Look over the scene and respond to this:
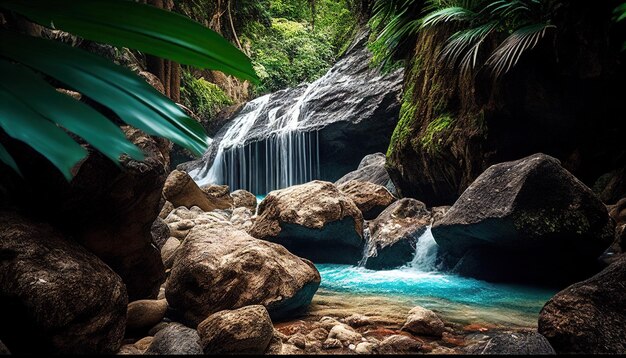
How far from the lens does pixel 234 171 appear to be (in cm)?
1527

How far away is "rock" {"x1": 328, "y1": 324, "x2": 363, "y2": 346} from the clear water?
966 millimetres

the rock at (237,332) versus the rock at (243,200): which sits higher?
the rock at (243,200)

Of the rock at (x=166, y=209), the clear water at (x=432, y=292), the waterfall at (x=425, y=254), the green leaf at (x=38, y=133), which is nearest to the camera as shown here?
the green leaf at (x=38, y=133)

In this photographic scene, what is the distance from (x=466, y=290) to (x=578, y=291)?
2.34 metres

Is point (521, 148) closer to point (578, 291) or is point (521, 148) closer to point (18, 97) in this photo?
point (578, 291)

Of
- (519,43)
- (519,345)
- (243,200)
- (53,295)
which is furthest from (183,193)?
(519,345)

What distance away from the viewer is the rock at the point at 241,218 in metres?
8.15

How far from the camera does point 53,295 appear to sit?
1841 mm

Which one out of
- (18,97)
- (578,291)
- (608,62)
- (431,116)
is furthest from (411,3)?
(18,97)

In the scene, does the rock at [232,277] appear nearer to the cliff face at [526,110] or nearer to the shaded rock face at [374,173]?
the cliff face at [526,110]

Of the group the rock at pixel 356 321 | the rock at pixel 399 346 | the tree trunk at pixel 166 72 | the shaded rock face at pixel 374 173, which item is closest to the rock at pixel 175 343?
the rock at pixel 399 346

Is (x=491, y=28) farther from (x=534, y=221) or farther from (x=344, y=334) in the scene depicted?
(x=344, y=334)

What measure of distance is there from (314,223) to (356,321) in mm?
2690

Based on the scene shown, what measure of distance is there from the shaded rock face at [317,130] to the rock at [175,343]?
10.2 metres
